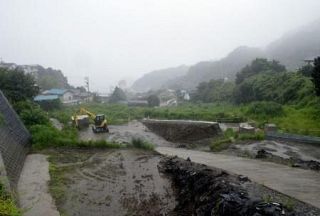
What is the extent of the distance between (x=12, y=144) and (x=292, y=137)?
17.1 meters

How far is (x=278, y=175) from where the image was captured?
1493 cm

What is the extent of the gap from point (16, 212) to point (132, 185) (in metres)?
7.13

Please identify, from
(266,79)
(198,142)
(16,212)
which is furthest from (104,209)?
(266,79)

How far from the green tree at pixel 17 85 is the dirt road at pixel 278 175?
23.2 metres

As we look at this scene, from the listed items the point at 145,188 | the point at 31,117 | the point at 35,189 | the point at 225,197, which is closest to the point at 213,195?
the point at 225,197

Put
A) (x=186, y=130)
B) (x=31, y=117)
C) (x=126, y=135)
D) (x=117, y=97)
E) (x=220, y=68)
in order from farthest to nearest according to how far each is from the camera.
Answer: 1. (x=220, y=68)
2. (x=117, y=97)
3. (x=126, y=135)
4. (x=186, y=130)
5. (x=31, y=117)

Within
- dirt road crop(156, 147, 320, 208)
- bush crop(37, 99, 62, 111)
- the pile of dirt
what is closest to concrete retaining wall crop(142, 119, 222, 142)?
dirt road crop(156, 147, 320, 208)

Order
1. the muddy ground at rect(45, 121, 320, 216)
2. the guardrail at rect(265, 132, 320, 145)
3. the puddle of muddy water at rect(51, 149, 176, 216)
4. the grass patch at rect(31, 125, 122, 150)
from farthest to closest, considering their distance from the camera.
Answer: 1. the guardrail at rect(265, 132, 320, 145)
2. the grass patch at rect(31, 125, 122, 150)
3. the puddle of muddy water at rect(51, 149, 176, 216)
4. the muddy ground at rect(45, 121, 320, 216)

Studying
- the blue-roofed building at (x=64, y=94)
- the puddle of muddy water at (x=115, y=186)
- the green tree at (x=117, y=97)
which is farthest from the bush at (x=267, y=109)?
the green tree at (x=117, y=97)

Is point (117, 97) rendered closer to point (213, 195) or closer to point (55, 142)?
point (55, 142)

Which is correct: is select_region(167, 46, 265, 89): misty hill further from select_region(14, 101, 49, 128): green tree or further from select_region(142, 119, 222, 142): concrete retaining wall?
select_region(14, 101, 49, 128): green tree

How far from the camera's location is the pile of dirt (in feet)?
32.8

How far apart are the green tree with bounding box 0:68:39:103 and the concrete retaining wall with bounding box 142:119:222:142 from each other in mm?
13374

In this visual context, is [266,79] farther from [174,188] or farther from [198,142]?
[174,188]
